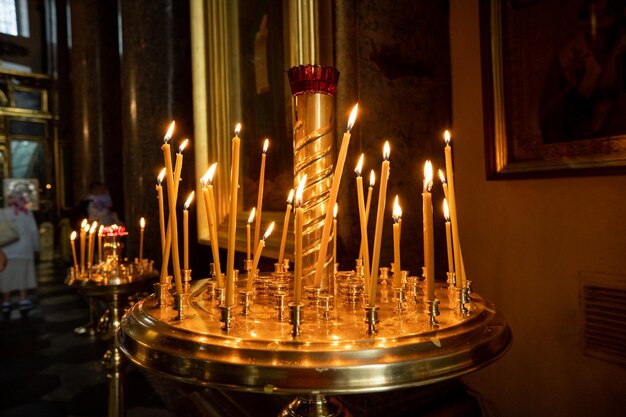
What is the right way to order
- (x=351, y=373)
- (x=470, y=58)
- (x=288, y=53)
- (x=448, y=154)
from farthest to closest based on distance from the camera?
(x=288, y=53) < (x=470, y=58) < (x=448, y=154) < (x=351, y=373)

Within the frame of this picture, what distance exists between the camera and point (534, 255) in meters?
1.80

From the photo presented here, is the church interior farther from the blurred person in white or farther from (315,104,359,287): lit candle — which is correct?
the blurred person in white

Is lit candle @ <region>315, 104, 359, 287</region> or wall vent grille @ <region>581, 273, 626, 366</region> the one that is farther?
wall vent grille @ <region>581, 273, 626, 366</region>

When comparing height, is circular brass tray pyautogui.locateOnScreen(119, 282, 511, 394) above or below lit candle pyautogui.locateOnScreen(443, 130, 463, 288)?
below

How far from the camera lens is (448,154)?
91cm

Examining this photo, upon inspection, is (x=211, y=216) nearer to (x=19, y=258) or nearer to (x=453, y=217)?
(x=453, y=217)

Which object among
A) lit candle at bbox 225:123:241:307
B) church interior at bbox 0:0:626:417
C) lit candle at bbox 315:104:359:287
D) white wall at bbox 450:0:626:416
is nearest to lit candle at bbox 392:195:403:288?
church interior at bbox 0:0:626:417

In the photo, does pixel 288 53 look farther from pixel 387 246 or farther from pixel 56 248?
pixel 56 248

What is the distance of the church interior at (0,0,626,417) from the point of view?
785mm

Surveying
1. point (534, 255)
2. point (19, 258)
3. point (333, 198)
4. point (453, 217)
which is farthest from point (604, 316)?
point (19, 258)

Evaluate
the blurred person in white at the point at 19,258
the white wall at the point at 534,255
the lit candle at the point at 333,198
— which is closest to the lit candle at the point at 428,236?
the lit candle at the point at 333,198

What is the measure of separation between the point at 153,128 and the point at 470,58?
8.44ft

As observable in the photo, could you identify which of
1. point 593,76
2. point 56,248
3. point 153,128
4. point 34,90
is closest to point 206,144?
point 153,128

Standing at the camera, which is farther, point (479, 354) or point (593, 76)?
point (593, 76)
